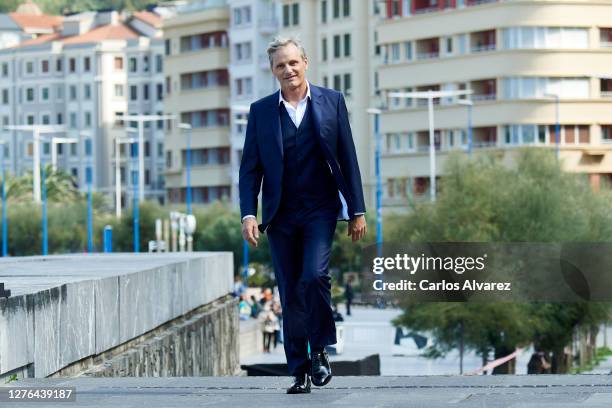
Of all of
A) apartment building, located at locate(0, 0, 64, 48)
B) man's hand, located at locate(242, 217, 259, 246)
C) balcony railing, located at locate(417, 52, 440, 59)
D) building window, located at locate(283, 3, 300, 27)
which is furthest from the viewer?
apartment building, located at locate(0, 0, 64, 48)

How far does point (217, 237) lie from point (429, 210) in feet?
159

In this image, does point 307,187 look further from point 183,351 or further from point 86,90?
point 86,90

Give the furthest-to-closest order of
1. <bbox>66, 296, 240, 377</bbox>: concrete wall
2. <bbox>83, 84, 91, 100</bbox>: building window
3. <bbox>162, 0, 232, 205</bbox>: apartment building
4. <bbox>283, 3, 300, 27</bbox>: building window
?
<bbox>83, 84, 91, 100</bbox>: building window < <bbox>162, 0, 232, 205</bbox>: apartment building < <bbox>283, 3, 300, 27</bbox>: building window < <bbox>66, 296, 240, 377</bbox>: concrete wall

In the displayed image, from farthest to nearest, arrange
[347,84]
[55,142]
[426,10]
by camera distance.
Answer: [55,142] < [347,84] < [426,10]

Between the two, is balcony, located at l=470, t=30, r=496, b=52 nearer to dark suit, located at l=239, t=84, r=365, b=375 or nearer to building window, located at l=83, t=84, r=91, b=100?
building window, located at l=83, t=84, r=91, b=100

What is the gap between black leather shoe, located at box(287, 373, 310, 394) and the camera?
1145cm

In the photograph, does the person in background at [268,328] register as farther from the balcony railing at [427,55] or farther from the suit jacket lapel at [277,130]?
the suit jacket lapel at [277,130]

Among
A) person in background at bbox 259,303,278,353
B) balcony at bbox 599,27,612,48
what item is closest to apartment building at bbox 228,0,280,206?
balcony at bbox 599,27,612,48

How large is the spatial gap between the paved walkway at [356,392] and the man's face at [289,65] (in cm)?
174

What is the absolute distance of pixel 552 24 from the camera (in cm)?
10706

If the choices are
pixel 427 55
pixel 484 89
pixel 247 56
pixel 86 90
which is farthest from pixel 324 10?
pixel 86 90

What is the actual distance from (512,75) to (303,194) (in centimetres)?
9797

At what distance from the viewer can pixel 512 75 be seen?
10850 centimetres

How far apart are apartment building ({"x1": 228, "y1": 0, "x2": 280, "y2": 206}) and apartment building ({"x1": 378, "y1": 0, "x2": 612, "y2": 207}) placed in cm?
2438
